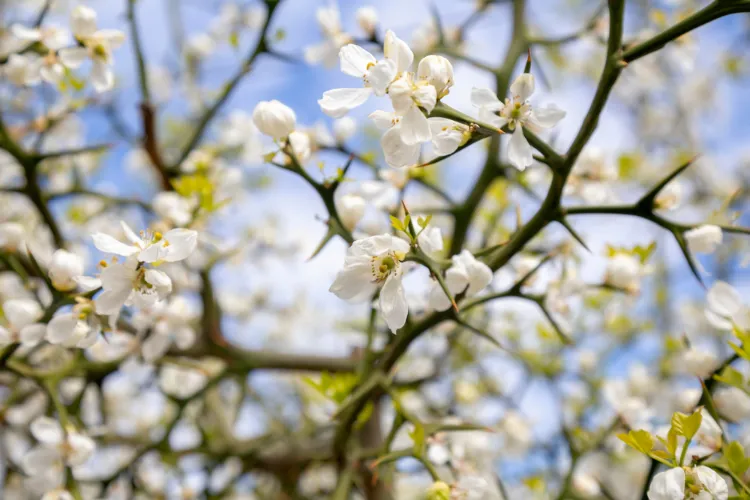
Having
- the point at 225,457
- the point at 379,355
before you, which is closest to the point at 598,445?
the point at 379,355

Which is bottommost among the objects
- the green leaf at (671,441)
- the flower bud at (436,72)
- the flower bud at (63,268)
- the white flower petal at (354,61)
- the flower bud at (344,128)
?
the flower bud at (63,268)

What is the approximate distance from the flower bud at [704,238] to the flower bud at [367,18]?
2.32 ft

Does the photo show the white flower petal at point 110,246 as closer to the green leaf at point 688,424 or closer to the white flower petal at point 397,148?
the white flower petal at point 397,148

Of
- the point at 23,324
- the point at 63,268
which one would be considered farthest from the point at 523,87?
the point at 23,324

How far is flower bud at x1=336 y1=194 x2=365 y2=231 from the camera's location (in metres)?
0.81

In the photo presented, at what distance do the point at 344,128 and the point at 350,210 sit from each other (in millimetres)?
395

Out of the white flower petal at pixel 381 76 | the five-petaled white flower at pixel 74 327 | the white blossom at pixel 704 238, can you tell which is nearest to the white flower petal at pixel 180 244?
the five-petaled white flower at pixel 74 327

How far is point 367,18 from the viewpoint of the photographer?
1160 millimetres

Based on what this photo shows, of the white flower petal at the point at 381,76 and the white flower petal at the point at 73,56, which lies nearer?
the white flower petal at the point at 381,76

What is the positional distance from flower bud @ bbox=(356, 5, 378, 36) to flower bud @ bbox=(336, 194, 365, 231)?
1.63 feet

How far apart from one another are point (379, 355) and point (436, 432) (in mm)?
183

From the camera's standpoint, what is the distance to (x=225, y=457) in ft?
4.29

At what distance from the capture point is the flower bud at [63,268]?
0.76 metres

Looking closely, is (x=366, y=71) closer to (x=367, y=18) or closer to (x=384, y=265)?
(x=384, y=265)
